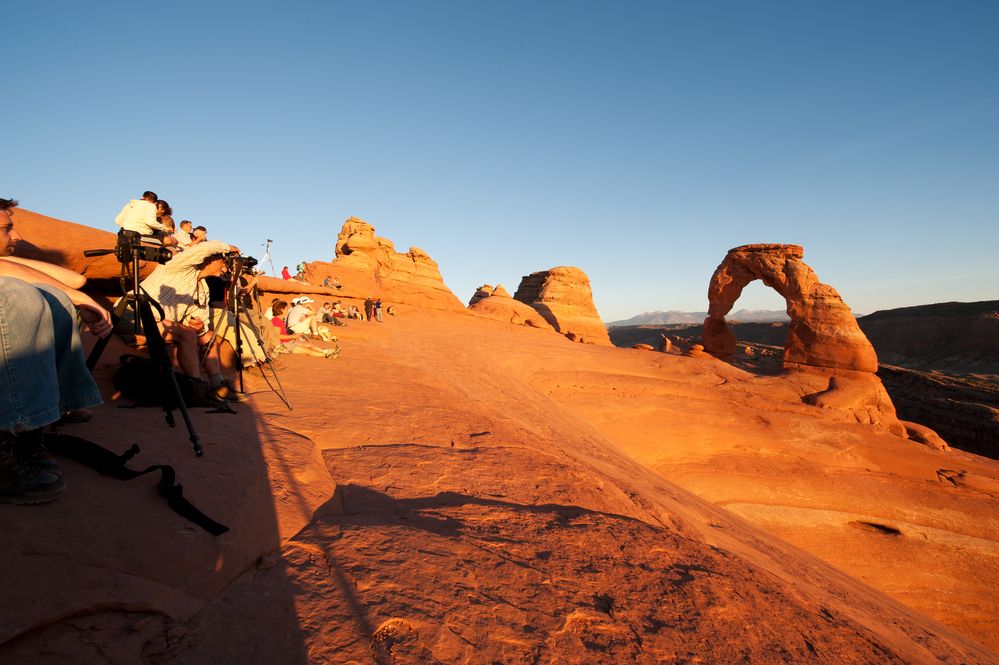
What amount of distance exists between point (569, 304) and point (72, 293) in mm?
32096

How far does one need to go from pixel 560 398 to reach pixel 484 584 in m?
8.75

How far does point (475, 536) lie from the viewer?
2.45 meters

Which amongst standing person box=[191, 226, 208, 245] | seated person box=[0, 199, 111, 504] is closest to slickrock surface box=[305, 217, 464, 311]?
standing person box=[191, 226, 208, 245]

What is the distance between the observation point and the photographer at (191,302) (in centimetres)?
425

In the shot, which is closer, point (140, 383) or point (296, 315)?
point (140, 383)

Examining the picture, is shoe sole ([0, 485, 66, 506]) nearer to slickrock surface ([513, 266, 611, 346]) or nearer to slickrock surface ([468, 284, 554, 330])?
slickrock surface ([468, 284, 554, 330])

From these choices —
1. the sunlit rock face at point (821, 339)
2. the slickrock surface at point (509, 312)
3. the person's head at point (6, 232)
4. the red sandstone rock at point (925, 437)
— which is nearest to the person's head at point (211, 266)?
the person's head at point (6, 232)

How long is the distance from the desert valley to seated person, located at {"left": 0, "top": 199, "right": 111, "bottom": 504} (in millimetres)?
135

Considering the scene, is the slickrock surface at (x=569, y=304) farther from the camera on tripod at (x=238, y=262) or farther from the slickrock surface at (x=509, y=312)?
the camera on tripod at (x=238, y=262)

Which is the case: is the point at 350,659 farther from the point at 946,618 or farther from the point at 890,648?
the point at 946,618

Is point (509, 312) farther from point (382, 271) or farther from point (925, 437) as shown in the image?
point (925, 437)

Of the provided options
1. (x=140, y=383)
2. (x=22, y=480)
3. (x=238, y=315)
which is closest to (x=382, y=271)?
(x=238, y=315)

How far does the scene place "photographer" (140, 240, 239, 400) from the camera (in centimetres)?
425

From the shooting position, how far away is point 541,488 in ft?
11.9
